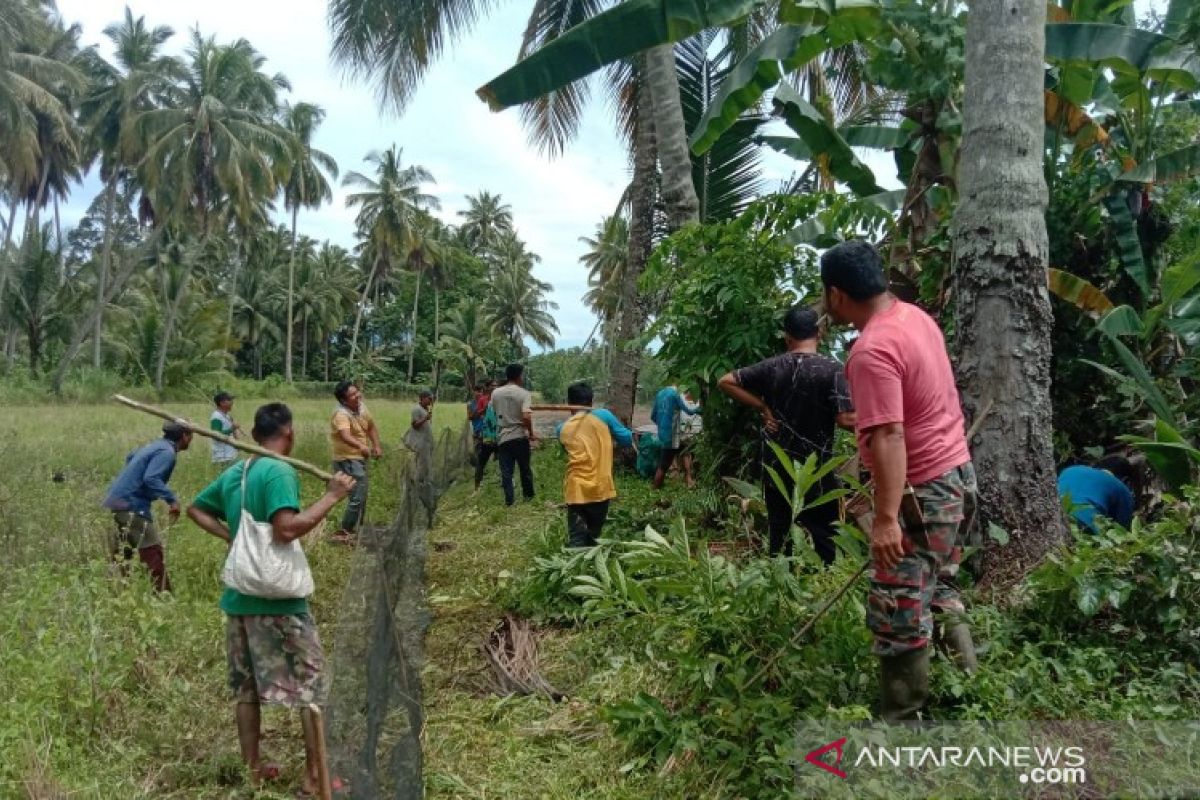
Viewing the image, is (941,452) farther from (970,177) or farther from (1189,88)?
(1189,88)

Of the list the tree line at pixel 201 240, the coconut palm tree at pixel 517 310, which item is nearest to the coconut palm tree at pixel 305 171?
the tree line at pixel 201 240

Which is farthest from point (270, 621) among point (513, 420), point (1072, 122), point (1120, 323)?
point (1072, 122)

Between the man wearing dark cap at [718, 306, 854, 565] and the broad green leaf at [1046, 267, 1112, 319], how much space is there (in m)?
2.09

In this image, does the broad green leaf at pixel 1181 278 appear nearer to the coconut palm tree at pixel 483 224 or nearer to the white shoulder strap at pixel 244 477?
the white shoulder strap at pixel 244 477

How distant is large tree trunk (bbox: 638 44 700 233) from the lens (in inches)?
349

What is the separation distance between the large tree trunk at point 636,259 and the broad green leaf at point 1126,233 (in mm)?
5678

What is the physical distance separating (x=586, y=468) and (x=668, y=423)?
261 centimetres

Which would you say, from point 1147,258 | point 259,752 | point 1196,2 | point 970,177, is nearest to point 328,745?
point 259,752

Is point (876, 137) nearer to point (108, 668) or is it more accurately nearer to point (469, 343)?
point (108, 668)

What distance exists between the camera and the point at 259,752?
3.58m

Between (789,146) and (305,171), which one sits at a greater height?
(305,171)

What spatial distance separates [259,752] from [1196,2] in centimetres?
741

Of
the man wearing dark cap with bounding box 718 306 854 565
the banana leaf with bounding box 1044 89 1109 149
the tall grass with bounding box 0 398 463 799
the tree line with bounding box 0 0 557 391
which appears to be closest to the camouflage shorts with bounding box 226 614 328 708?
the tall grass with bounding box 0 398 463 799

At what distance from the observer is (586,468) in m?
5.76
